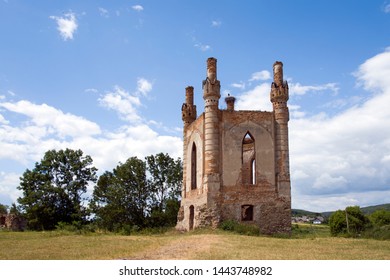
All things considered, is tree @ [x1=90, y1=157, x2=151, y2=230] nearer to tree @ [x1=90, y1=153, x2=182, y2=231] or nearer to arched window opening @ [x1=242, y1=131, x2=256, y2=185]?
tree @ [x1=90, y1=153, x2=182, y2=231]

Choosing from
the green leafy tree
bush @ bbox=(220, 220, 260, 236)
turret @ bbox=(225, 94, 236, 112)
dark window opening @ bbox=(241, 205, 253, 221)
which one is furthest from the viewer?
the green leafy tree

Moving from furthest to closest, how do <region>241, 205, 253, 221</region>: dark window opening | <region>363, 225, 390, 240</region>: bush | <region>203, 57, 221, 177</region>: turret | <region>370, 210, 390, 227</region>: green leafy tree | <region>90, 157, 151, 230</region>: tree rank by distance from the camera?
<region>370, 210, 390, 227</region>: green leafy tree
<region>90, 157, 151, 230</region>: tree
<region>241, 205, 253, 221</region>: dark window opening
<region>203, 57, 221, 177</region>: turret
<region>363, 225, 390, 240</region>: bush

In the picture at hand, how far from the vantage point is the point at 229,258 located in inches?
403

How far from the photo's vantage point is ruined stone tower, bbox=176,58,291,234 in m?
20.4

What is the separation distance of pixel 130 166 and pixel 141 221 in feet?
13.9

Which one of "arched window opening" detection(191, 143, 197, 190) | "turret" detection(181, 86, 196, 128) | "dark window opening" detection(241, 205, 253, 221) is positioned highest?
"turret" detection(181, 86, 196, 128)

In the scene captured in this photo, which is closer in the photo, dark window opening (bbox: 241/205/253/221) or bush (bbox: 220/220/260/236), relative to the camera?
bush (bbox: 220/220/260/236)

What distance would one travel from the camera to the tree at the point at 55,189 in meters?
32.8

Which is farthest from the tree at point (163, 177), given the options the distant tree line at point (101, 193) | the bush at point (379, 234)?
the bush at point (379, 234)

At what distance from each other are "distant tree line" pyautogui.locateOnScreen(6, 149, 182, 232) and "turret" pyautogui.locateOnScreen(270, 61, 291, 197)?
11103mm

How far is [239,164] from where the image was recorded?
2095cm

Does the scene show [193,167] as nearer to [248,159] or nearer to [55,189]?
[248,159]

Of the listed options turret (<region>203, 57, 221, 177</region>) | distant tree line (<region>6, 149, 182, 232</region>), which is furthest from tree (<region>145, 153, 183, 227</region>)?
turret (<region>203, 57, 221, 177</region>)

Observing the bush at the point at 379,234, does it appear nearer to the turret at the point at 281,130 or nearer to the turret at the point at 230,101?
the turret at the point at 281,130
